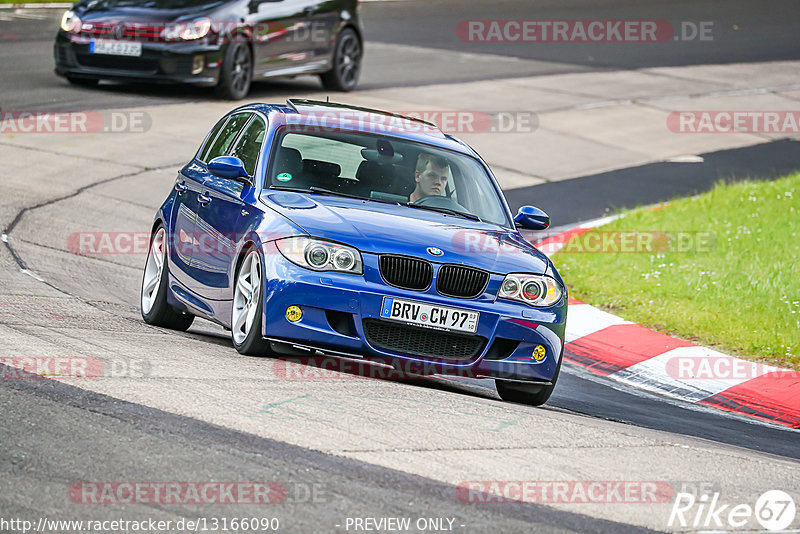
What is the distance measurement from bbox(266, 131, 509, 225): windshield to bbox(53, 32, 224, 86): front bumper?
32.4 feet

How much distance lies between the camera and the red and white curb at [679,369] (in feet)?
30.3

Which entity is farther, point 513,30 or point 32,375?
point 513,30

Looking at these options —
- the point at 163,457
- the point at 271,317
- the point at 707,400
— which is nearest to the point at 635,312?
the point at 707,400

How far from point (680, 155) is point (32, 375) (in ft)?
48.7

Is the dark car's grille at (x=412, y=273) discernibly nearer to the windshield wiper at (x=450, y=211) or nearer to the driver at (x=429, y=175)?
the windshield wiper at (x=450, y=211)

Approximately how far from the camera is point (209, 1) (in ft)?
62.7

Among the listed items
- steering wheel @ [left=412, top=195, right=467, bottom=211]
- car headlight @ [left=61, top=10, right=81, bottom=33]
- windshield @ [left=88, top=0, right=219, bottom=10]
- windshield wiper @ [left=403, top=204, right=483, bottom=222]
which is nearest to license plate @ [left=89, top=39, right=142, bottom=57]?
car headlight @ [left=61, top=10, right=81, bottom=33]

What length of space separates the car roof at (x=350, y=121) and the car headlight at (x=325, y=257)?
1.54 meters

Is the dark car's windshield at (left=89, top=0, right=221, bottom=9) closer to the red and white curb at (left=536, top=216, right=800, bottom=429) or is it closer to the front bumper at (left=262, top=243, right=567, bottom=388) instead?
the red and white curb at (left=536, top=216, right=800, bottom=429)

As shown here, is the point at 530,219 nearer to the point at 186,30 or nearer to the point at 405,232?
the point at 405,232

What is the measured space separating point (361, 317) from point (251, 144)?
2.03 m

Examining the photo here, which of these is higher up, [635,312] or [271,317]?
[271,317]

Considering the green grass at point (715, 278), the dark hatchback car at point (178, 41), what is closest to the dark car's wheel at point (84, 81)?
the dark hatchback car at point (178, 41)

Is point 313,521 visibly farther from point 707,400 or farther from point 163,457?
point 707,400
